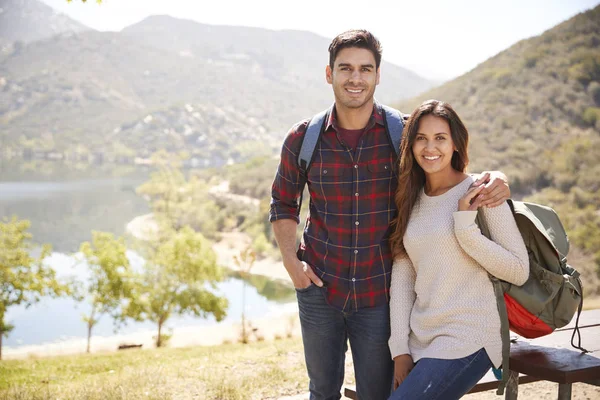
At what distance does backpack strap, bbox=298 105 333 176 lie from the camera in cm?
253

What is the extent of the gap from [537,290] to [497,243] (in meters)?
0.24

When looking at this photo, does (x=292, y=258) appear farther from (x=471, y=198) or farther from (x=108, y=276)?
(x=108, y=276)

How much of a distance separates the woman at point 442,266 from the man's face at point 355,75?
0.82 feet

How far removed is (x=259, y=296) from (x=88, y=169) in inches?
3536

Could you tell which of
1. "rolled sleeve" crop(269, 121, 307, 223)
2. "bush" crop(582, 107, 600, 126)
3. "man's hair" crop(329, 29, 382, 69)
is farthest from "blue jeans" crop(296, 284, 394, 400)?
"bush" crop(582, 107, 600, 126)

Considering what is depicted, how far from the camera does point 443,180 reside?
238 centimetres

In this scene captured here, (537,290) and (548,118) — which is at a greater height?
(548,118)

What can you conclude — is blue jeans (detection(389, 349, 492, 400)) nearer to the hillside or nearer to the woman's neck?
the woman's neck

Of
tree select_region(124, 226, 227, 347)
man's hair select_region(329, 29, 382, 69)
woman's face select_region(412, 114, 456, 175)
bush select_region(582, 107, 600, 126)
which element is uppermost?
bush select_region(582, 107, 600, 126)

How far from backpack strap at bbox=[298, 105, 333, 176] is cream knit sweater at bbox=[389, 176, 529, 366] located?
0.52 meters

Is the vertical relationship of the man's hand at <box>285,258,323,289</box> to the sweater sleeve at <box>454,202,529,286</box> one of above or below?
below

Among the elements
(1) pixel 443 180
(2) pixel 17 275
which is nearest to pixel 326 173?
(1) pixel 443 180

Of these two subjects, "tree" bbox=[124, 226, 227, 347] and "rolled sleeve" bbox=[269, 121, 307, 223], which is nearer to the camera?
"rolled sleeve" bbox=[269, 121, 307, 223]

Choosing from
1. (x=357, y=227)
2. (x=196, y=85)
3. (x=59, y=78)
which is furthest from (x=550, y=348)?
(x=196, y=85)
